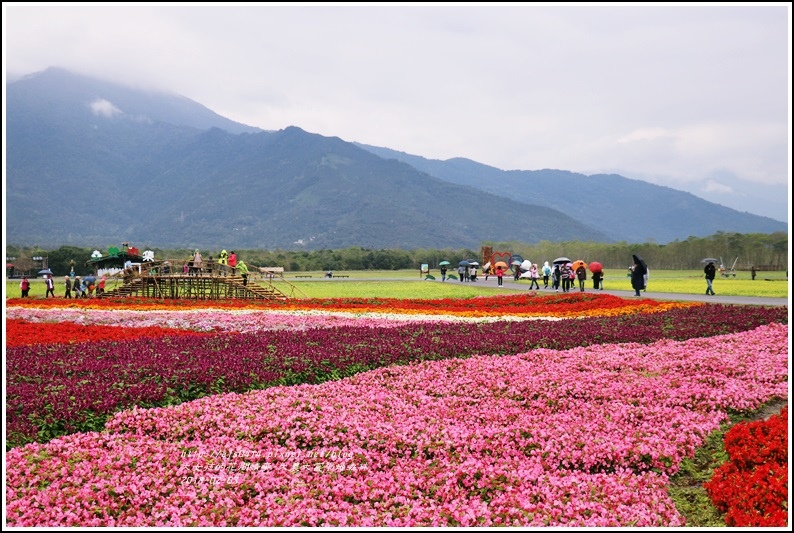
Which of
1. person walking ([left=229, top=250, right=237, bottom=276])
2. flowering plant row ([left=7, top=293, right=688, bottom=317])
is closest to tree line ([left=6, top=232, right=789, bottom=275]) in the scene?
person walking ([left=229, top=250, right=237, bottom=276])

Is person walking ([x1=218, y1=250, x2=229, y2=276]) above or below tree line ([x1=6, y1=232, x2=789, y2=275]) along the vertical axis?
below

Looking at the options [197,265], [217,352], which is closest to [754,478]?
[217,352]

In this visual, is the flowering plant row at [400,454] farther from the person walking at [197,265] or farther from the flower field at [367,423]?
the person walking at [197,265]

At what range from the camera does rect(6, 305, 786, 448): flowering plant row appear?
7.98 m

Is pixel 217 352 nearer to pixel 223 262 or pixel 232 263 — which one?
pixel 232 263

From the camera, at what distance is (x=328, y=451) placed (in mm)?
6734

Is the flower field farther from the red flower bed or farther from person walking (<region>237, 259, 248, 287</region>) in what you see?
person walking (<region>237, 259, 248, 287</region>)

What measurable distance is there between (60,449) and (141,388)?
1.95 metres

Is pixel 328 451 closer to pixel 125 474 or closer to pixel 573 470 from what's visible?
pixel 125 474

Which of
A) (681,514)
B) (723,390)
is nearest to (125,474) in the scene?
(681,514)

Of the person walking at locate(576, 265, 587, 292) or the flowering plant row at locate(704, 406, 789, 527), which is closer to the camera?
the flowering plant row at locate(704, 406, 789, 527)

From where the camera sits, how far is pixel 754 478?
5.89m

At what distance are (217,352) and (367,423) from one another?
481 centimetres

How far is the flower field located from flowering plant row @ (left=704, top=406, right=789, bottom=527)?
503 mm
